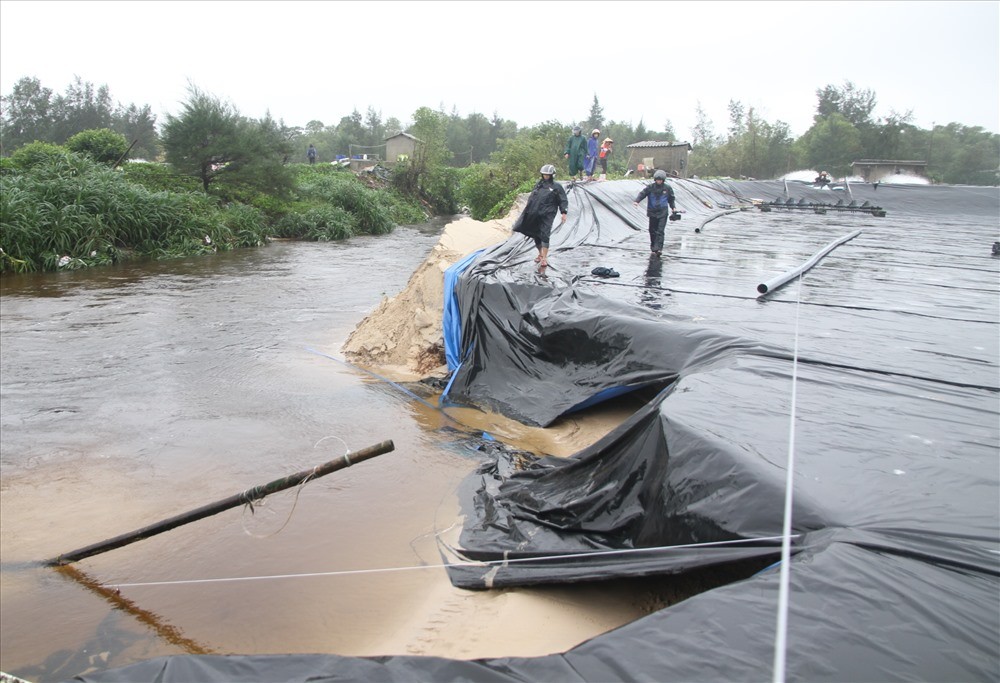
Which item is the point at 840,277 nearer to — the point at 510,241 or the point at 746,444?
the point at 510,241

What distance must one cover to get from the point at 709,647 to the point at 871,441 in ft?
6.77

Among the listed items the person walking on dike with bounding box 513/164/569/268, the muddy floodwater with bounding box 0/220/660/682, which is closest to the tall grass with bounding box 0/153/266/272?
the muddy floodwater with bounding box 0/220/660/682

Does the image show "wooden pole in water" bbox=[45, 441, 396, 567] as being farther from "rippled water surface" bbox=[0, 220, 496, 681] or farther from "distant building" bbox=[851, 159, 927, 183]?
"distant building" bbox=[851, 159, 927, 183]

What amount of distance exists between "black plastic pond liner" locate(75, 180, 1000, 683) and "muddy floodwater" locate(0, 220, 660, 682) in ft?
1.89

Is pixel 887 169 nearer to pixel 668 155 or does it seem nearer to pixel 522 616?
pixel 668 155

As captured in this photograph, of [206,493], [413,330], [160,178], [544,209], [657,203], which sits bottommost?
[206,493]

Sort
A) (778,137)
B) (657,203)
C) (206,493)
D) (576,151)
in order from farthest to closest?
(778,137) → (576,151) → (657,203) → (206,493)

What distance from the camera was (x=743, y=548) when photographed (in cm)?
275

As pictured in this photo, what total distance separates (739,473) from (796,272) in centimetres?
657

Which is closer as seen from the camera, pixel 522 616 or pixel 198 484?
pixel 522 616

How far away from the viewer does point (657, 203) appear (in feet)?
31.7

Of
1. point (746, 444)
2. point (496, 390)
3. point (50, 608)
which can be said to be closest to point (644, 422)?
point (746, 444)

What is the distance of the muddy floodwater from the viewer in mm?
3680

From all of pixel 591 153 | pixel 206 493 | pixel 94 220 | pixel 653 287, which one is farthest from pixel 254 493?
pixel 94 220
